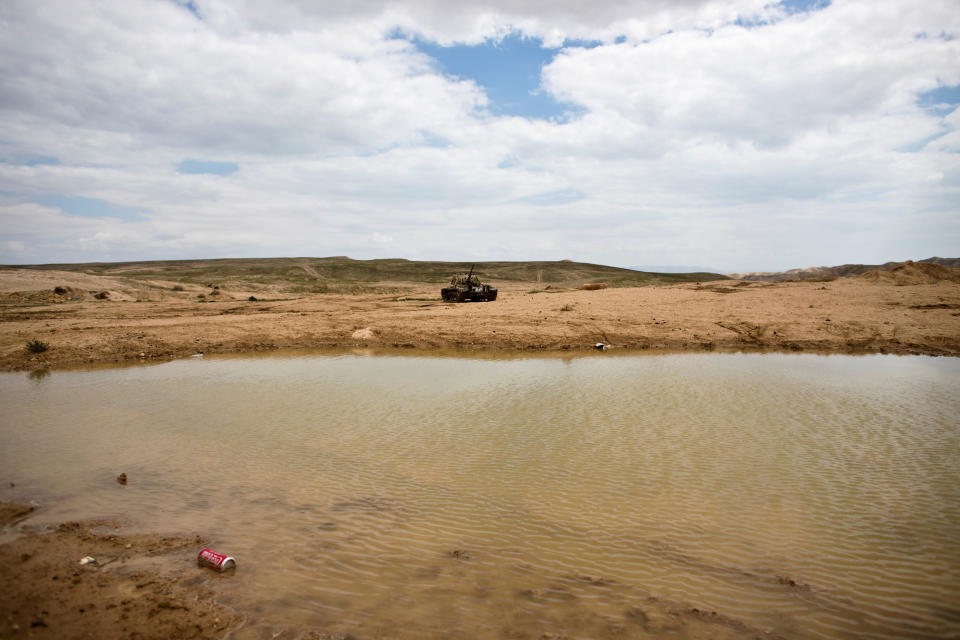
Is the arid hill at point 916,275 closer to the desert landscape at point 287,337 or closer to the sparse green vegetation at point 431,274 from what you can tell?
the desert landscape at point 287,337

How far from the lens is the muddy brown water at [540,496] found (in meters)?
4.52

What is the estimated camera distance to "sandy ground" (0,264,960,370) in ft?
57.7

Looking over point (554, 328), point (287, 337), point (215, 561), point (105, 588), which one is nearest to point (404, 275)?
point (287, 337)

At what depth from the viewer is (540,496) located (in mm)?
6668

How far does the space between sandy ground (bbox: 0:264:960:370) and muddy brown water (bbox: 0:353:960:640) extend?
5.36m

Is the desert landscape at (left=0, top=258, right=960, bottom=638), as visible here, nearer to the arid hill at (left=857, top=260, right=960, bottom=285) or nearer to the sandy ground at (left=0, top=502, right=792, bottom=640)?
the sandy ground at (left=0, top=502, right=792, bottom=640)

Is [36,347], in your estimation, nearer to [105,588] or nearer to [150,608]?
[105,588]

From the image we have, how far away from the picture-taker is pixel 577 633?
4.13 metres

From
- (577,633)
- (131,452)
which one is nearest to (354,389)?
(131,452)

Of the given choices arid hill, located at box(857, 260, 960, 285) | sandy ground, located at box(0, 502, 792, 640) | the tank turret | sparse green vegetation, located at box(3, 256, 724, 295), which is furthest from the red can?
sparse green vegetation, located at box(3, 256, 724, 295)

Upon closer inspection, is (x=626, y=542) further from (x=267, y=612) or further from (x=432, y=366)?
(x=432, y=366)

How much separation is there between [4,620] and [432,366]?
38.8 ft

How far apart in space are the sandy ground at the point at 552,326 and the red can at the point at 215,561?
45.5 feet

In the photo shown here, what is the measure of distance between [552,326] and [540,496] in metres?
13.4
